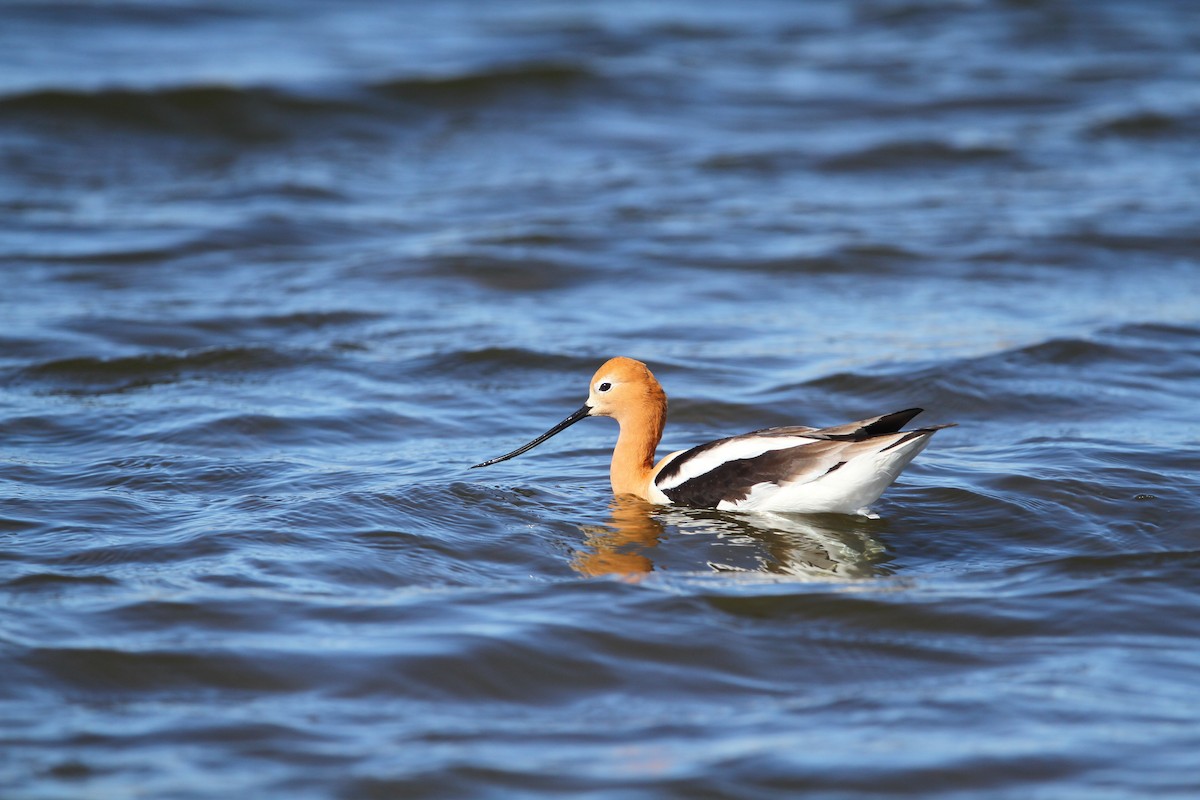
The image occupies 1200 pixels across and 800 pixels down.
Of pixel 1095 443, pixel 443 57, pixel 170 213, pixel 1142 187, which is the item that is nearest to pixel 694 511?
pixel 1095 443

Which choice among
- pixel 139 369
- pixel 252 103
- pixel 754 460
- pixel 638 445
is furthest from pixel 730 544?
pixel 252 103

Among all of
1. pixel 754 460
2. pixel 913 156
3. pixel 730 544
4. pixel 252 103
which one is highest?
pixel 252 103

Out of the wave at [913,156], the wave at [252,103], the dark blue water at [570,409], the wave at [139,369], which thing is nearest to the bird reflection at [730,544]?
the dark blue water at [570,409]

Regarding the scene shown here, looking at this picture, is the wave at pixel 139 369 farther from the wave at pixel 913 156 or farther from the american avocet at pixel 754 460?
the wave at pixel 913 156

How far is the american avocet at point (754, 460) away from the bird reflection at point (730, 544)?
88mm

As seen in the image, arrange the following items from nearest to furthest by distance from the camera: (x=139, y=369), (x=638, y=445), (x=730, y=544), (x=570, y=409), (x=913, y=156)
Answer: (x=730, y=544)
(x=638, y=445)
(x=570, y=409)
(x=139, y=369)
(x=913, y=156)

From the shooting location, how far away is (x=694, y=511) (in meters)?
7.61

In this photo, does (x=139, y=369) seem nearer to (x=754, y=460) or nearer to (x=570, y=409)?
(x=570, y=409)

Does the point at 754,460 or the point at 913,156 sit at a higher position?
the point at 913,156

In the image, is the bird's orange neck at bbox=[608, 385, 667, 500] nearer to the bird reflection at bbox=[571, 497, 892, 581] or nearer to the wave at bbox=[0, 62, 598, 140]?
the bird reflection at bbox=[571, 497, 892, 581]

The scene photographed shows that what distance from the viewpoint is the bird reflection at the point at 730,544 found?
22.2 feet

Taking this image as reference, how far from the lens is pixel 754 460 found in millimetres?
7312

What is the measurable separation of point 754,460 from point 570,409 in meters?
2.53

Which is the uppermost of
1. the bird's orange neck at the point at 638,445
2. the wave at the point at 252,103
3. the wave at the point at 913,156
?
the wave at the point at 252,103
